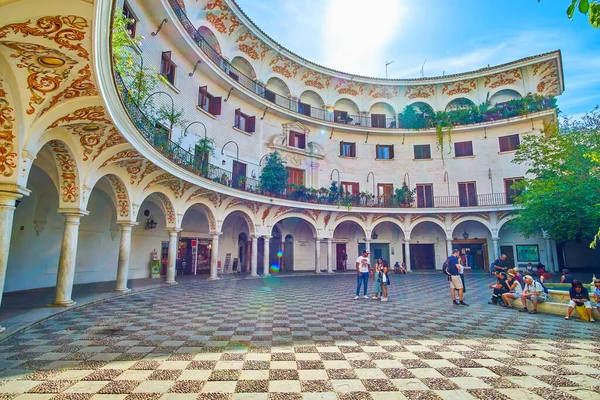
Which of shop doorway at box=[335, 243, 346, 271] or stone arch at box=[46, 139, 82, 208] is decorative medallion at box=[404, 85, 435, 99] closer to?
shop doorway at box=[335, 243, 346, 271]

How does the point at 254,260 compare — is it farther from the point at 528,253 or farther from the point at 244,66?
the point at 528,253

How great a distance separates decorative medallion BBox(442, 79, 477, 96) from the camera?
82.2 ft

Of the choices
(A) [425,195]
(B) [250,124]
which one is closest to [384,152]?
(A) [425,195]

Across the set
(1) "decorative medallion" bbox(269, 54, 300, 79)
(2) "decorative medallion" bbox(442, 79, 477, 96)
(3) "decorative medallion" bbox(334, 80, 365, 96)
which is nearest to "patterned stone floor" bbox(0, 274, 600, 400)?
(1) "decorative medallion" bbox(269, 54, 300, 79)

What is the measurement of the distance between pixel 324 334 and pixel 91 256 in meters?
11.8

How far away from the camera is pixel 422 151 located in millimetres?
25188

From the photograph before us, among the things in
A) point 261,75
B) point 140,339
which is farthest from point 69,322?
point 261,75

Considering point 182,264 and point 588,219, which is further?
point 182,264

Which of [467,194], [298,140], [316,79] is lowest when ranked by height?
[467,194]

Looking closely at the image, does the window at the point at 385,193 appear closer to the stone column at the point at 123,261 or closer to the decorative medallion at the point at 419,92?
the decorative medallion at the point at 419,92

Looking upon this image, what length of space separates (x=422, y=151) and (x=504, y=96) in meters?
7.28

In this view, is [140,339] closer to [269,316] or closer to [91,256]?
[269,316]

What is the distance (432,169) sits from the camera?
2472 cm

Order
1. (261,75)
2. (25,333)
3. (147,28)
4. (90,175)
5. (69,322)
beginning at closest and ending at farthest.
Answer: (25,333)
(69,322)
(90,175)
(147,28)
(261,75)
